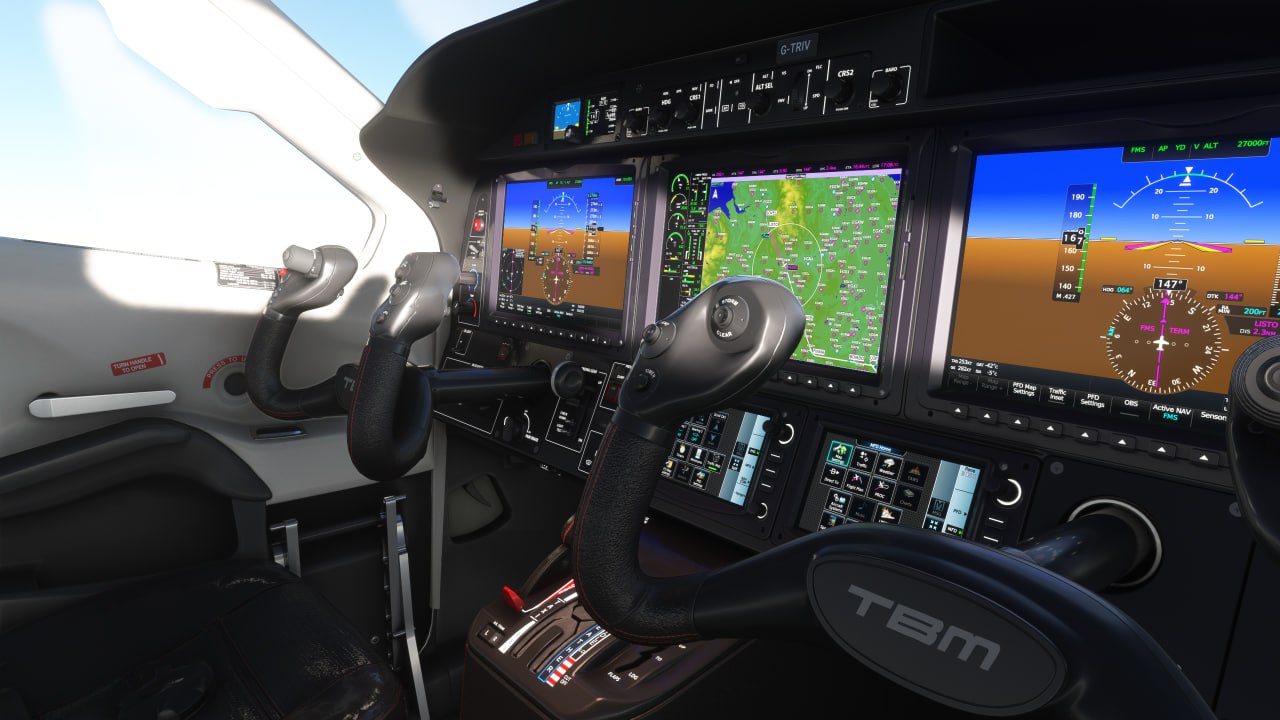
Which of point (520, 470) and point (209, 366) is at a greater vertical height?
point (209, 366)

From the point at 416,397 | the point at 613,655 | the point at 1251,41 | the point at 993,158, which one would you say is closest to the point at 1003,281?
the point at 993,158

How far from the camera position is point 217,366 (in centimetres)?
181

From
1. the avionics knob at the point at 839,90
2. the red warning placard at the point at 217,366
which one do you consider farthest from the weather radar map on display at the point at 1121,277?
the red warning placard at the point at 217,366

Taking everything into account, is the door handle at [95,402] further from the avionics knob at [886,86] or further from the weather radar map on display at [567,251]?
the avionics knob at [886,86]

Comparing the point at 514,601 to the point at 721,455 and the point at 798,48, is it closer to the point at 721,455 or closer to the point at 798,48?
the point at 721,455

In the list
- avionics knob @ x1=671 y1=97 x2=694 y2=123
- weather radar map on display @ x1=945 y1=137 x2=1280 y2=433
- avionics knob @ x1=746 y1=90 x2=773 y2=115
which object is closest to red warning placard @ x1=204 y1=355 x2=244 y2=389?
avionics knob @ x1=671 y1=97 x2=694 y2=123

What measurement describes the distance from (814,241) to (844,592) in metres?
1.02

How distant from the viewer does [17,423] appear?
1504 millimetres

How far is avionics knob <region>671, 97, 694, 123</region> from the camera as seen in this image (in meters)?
1.50

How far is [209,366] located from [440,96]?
96cm

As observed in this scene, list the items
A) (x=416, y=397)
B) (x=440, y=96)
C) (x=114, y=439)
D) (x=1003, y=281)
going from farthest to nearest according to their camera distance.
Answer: (x=440, y=96)
(x=114, y=439)
(x=416, y=397)
(x=1003, y=281)

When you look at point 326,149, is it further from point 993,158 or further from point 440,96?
point 993,158

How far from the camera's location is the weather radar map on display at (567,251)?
1733 mm

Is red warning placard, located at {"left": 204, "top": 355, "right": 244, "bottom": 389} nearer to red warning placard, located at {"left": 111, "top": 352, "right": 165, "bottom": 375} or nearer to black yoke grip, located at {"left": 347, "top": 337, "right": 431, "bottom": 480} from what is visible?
red warning placard, located at {"left": 111, "top": 352, "right": 165, "bottom": 375}
